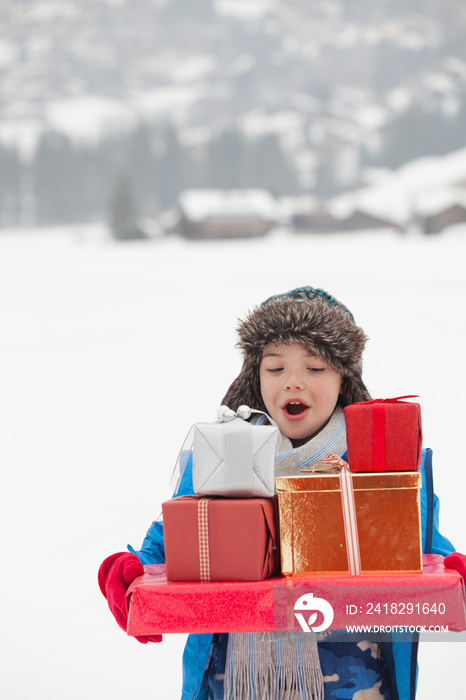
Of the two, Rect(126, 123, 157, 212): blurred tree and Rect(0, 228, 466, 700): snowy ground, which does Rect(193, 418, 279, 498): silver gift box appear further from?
Rect(126, 123, 157, 212): blurred tree

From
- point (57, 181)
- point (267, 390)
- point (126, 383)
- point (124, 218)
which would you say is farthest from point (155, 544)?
point (57, 181)

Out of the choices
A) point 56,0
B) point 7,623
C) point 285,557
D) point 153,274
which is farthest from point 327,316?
point 56,0

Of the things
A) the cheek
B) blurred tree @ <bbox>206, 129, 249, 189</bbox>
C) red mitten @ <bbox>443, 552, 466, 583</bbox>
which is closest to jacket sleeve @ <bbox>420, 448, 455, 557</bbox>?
red mitten @ <bbox>443, 552, 466, 583</bbox>

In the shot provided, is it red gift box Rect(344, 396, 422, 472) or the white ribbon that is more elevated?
red gift box Rect(344, 396, 422, 472)

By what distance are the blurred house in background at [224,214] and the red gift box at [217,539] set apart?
6094 millimetres

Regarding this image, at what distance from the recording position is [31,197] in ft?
23.9

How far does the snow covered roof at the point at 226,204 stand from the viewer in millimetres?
6938

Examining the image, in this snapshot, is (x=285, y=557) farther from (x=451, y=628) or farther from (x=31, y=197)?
(x=31, y=197)

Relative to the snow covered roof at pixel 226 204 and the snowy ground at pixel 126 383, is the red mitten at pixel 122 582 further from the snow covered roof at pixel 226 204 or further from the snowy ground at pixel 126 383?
the snow covered roof at pixel 226 204

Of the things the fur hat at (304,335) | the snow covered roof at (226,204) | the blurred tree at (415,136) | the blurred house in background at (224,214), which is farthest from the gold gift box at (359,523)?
the blurred tree at (415,136)

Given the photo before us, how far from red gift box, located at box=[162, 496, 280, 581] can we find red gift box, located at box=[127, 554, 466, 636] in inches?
0.9

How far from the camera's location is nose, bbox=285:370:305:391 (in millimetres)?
1001

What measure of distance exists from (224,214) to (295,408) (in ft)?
20.2

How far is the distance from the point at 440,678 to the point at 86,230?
5.80m
